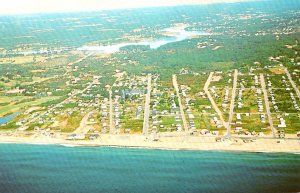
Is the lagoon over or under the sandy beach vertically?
over

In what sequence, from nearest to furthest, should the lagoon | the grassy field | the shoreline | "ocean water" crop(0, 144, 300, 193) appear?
"ocean water" crop(0, 144, 300, 193)
the shoreline
the grassy field
the lagoon

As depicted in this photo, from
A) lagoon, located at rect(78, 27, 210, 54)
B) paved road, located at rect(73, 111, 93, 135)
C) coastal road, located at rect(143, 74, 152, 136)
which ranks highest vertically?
lagoon, located at rect(78, 27, 210, 54)

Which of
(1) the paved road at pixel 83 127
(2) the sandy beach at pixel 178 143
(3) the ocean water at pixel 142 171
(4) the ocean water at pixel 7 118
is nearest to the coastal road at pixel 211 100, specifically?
(2) the sandy beach at pixel 178 143

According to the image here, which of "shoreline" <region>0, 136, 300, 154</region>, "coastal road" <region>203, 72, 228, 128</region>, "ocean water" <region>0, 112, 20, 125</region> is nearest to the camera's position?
"shoreline" <region>0, 136, 300, 154</region>

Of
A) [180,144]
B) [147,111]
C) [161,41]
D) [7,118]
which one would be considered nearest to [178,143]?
[180,144]

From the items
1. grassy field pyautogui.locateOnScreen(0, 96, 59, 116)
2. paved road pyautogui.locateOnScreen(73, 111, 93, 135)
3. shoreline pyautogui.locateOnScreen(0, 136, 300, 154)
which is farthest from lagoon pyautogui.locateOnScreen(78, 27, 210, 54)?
shoreline pyautogui.locateOnScreen(0, 136, 300, 154)

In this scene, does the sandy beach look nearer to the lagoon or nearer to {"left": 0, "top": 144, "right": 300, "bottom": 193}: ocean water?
{"left": 0, "top": 144, "right": 300, "bottom": 193}: ocean water

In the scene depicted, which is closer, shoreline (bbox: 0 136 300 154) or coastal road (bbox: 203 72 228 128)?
shoreline (bbox: 0 136 300 154)
